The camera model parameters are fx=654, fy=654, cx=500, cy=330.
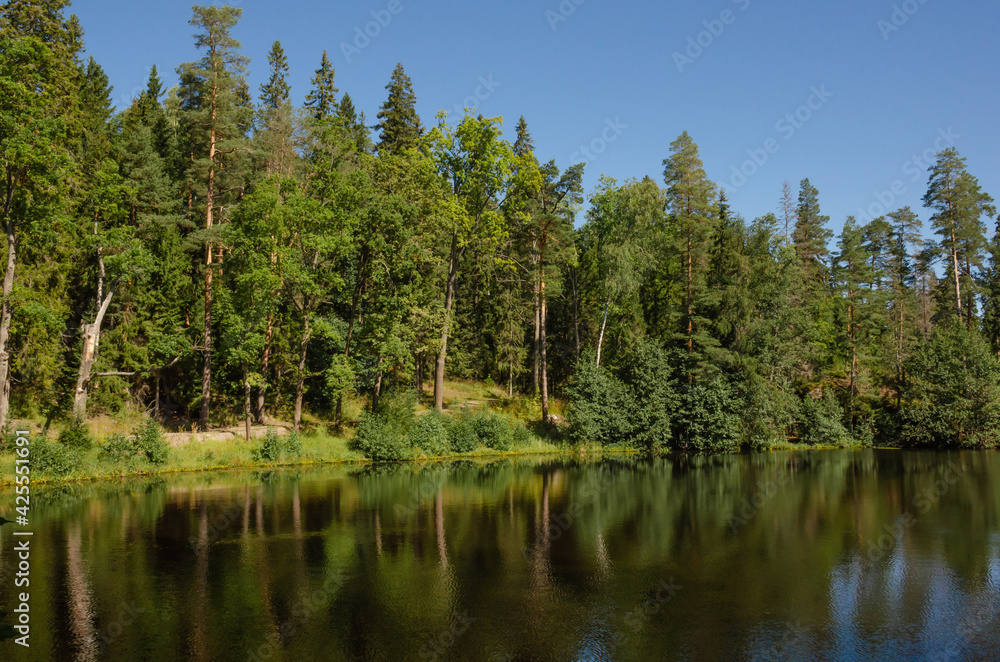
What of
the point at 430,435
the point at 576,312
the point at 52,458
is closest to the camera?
the point at 52,458

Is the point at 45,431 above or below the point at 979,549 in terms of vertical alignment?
above

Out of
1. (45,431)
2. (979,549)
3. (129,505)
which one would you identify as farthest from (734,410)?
(45,431)

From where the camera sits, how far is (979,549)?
16.4m

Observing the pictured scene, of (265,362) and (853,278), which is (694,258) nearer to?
(853,278)

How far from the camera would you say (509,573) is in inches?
566

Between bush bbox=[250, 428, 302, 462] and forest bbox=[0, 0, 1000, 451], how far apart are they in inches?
82.3

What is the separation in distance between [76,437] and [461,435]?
20.6 m

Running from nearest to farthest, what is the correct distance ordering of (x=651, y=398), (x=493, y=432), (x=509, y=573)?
(x=509, y=573) → (x=493, y=432) → (x=651, y=398)

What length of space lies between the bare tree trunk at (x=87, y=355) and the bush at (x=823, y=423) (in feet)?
156

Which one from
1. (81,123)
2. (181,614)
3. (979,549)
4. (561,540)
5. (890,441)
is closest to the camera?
(181,614)

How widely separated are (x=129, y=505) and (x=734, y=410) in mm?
38786

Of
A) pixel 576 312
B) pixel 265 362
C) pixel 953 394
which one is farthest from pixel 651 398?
pixel 265 362

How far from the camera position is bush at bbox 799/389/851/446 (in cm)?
5018

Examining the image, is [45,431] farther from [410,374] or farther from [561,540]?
[561,540]
